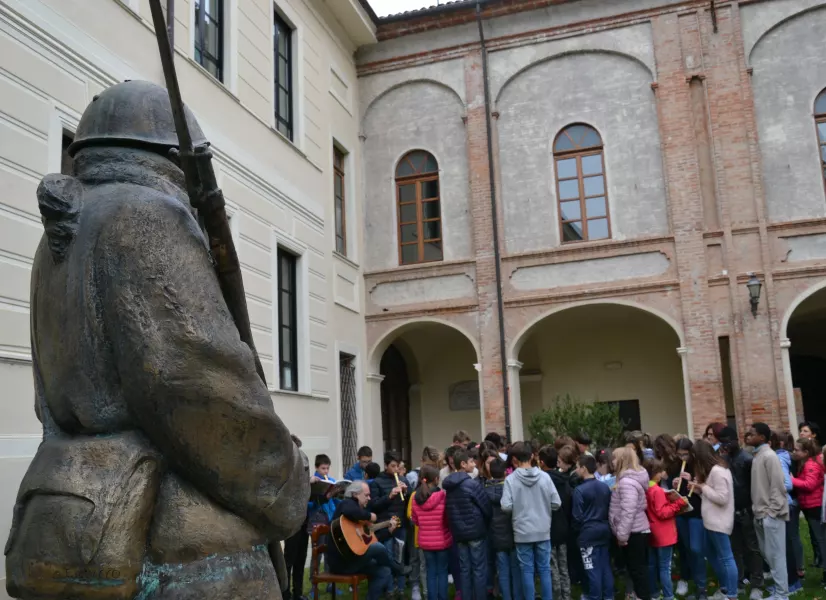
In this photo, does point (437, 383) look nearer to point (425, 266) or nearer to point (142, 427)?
point (425, 266)

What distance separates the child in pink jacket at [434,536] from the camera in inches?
289

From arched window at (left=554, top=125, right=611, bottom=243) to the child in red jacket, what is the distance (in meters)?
8.28

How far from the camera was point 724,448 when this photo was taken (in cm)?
846

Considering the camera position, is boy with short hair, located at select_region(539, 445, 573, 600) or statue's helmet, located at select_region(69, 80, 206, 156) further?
boy with short hair, located at select_region(539, 445, 573, 600)

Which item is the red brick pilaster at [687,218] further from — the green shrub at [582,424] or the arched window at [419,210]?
the arched window at [419,210]

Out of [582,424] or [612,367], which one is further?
[612,367]

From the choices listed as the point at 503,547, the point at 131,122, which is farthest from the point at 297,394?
the point at 131,122

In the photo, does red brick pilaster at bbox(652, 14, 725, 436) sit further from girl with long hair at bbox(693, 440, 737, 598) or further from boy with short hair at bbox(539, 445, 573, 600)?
boy with short hair at bbox(539, 445, 573, 600)

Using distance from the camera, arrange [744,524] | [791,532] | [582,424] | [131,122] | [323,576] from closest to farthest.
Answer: [131,122] → [323,576] → [744,524] → [791,532] → [582,424]

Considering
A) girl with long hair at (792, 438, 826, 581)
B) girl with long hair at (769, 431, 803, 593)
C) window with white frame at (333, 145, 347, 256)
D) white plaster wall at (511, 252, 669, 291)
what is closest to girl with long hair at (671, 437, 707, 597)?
girl with long hair at (769, 431, 803, 593)

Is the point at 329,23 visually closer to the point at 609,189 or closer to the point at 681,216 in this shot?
the point at 609,189

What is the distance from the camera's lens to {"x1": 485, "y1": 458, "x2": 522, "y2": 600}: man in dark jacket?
7.10 meters

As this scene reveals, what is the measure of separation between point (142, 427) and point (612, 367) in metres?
16.3

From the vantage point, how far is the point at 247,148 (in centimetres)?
1152
